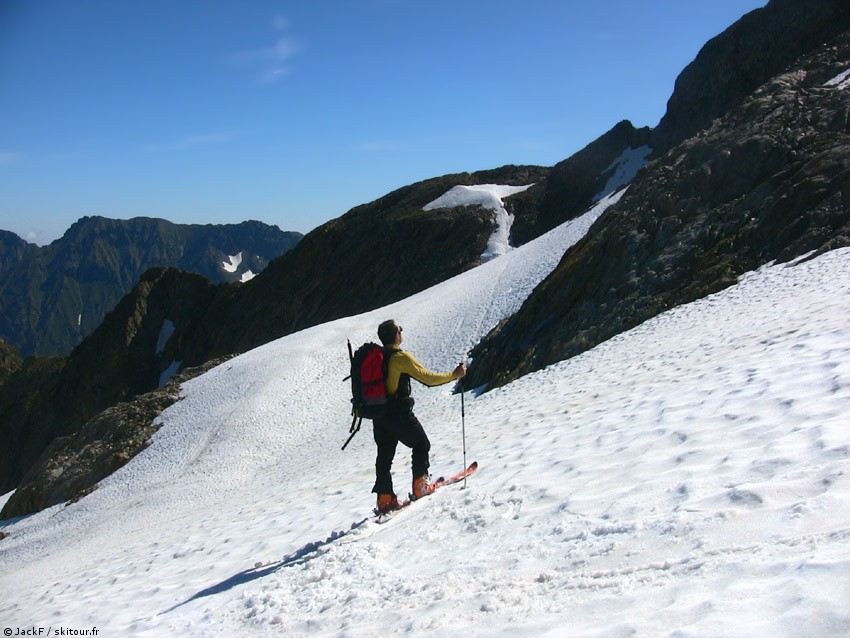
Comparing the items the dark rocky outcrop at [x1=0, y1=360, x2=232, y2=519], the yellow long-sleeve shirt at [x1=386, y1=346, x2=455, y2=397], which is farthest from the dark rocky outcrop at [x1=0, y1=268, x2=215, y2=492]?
the yellow long-sleeve shirt at [x1=386, y1=346, x2=455, y2=397]

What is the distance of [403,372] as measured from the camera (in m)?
8.02

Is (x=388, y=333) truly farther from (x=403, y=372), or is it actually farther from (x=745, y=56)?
(x=745, y=56)

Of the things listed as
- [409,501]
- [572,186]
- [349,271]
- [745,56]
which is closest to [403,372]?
[409,501]

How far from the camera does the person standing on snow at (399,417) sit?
8.01 metres

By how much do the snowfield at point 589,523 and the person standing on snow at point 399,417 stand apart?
1.40 feet

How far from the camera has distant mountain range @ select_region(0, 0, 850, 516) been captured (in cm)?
1844

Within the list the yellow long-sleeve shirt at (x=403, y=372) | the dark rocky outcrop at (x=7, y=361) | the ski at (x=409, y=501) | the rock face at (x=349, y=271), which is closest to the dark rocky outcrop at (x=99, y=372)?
the rock face at (x=349, y=271)

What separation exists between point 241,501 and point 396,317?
1945 centimetres

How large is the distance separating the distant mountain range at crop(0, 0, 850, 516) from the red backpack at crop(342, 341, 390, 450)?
1115cm

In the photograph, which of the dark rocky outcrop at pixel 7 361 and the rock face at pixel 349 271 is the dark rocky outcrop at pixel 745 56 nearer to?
the rock face at pixel 349 271

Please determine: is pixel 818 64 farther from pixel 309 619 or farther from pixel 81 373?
pixel 81 373

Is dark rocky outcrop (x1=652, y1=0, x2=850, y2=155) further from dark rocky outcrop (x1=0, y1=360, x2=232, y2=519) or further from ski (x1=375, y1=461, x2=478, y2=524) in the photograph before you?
ski (x1=375, y1=461, x2=478, y2=524)

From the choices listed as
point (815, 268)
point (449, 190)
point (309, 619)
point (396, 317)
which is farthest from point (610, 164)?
point (309, 619)

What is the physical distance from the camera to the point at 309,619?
563 centimetres
